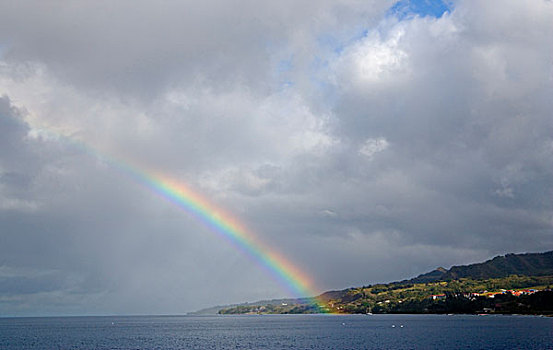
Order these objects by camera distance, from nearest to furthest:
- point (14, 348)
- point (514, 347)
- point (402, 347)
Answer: point (514, 347)
point (402, 347)
point (14, 348)

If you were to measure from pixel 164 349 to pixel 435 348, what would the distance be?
74.3 m

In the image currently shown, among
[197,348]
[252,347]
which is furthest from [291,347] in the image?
[197,348]

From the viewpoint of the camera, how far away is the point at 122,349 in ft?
469

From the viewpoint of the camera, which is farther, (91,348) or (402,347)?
(91,348)

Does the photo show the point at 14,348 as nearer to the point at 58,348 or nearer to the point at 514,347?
the point at 58,348

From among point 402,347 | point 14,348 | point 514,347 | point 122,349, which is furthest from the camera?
point 14,348

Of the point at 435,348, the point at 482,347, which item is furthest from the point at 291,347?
the point at 482,347

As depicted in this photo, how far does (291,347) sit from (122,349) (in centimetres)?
4784

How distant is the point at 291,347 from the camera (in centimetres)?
14388

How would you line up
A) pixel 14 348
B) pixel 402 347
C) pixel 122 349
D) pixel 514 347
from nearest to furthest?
pixel 514 347
pixel 402 347
pixel 122 349
pixel 14 348

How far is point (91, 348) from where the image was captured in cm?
14625

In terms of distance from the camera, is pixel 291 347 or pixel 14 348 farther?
pixel 14 348

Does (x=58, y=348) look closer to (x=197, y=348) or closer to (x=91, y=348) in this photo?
(x=91, y=348)

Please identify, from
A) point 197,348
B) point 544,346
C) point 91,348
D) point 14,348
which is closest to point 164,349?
point 197,348
